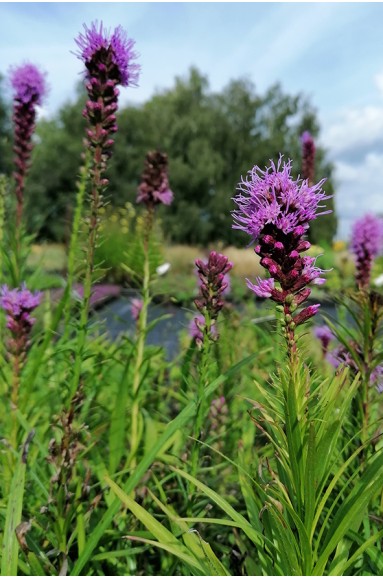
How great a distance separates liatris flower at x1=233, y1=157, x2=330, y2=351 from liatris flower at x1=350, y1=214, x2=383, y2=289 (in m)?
1.62

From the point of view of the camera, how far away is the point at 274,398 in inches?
55.3

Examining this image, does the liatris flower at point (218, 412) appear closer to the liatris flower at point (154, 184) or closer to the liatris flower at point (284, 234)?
the liatris flower at point (154, 184)

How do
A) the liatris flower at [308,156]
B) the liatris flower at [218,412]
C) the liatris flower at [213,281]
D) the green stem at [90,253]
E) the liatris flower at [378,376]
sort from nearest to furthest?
the liatris flower at [213,281] < the green stem at [90,253] < the liatris flower at [378,376] < the liatris flower at [218,412] < the liatris flower at [308,156]

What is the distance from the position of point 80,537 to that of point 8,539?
0.32 metres

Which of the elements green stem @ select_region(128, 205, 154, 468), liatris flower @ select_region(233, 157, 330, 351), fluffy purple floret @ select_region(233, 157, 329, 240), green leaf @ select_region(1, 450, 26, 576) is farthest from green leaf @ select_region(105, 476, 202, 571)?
green stem @ select_region(128, 205, 154, 468)

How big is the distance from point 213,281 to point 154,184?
125cm

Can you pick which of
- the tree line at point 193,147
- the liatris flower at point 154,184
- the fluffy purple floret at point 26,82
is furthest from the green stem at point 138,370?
the tree line at point 193,147

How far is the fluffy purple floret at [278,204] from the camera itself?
1.34m

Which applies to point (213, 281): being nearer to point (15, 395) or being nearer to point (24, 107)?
point (15, 395)

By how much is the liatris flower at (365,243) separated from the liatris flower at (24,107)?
1974mm

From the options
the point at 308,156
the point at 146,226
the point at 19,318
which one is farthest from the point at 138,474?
the point at 308,156

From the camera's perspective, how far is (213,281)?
182 cm

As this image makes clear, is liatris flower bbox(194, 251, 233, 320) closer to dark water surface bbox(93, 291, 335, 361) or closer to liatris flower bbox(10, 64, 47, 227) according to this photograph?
liatris flower bbox(10, 64, 47, 227)

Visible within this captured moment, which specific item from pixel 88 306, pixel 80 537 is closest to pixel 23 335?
pixel 88 306
